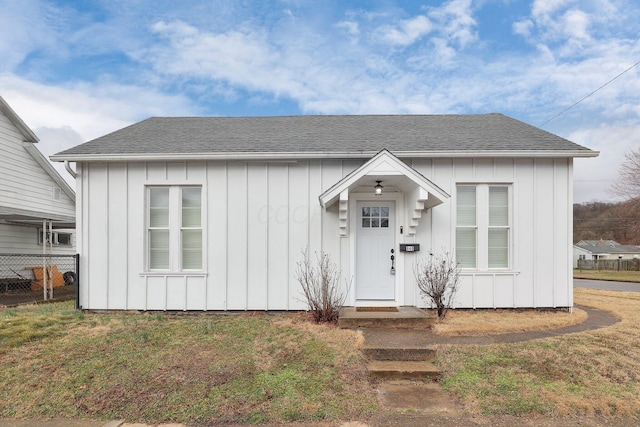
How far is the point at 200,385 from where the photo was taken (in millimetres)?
4059

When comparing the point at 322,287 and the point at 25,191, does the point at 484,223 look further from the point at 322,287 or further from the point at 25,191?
the point at 25,191

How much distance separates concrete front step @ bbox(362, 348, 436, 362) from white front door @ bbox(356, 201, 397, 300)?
2598mm

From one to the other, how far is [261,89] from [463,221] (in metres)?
13.8

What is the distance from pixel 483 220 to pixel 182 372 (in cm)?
647

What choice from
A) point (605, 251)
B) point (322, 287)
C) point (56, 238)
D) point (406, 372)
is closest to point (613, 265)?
point (605, 251)

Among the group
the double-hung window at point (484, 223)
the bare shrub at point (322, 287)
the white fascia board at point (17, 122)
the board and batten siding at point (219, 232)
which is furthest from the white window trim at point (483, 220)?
the white fascia board at point (17, 122)

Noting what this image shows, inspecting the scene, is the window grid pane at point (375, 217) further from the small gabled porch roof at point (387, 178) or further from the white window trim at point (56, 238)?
the white window trim at point (56, 238)

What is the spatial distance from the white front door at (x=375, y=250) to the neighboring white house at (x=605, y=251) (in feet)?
201

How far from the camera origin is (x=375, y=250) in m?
7.57

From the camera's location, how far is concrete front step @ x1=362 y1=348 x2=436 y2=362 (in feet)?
15.7

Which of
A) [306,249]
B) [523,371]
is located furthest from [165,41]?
[523,371]

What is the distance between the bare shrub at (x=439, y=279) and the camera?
22.2 ft

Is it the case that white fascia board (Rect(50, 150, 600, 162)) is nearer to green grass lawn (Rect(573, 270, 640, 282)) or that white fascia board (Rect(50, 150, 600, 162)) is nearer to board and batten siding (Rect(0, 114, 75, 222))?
board and batten siding (Rect(0, 114, 75, 222))

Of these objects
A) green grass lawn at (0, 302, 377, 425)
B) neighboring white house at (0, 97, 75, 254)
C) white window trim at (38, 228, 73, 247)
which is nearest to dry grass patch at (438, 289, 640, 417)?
green grass lawn at (0, 302, 377, 425)
